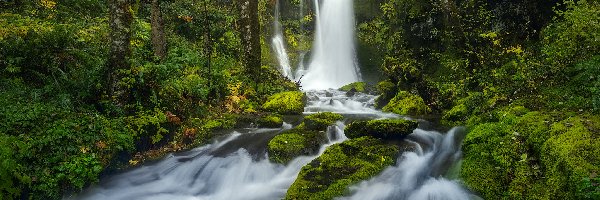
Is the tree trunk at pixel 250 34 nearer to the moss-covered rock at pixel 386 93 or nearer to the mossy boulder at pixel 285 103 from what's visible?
the mossy boulder at pixel 285 103

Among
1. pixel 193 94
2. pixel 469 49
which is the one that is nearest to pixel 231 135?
pixel 193 94

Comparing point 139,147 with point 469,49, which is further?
point 469,49

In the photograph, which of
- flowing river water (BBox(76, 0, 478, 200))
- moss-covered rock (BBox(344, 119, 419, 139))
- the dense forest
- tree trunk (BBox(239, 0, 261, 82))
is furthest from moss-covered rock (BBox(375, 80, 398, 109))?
moss-covered rock (BBox(344, 119, 419, 139))

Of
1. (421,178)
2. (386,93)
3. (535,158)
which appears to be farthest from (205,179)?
(386,93)

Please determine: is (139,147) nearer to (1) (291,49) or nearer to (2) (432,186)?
(2) (432,186)

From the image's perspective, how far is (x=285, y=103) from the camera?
42.0ft

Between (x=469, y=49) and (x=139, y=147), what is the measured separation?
918 cm

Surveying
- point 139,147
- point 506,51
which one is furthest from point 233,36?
point 506,51

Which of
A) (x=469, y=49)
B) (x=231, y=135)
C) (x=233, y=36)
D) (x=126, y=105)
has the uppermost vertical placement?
(x=233, y=36)

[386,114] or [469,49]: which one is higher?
[469,49]

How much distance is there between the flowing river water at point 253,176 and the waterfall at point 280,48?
1425 cm

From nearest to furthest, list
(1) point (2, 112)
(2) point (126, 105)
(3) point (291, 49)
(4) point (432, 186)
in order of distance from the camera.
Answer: (1) point (2, 112) < (4) point (432, 186) < (2) point (126, 105) < (3) point (291, 49)

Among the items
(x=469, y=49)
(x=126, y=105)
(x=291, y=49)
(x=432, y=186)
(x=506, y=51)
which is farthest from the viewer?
(x=291, y=49)

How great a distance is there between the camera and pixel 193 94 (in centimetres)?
980
